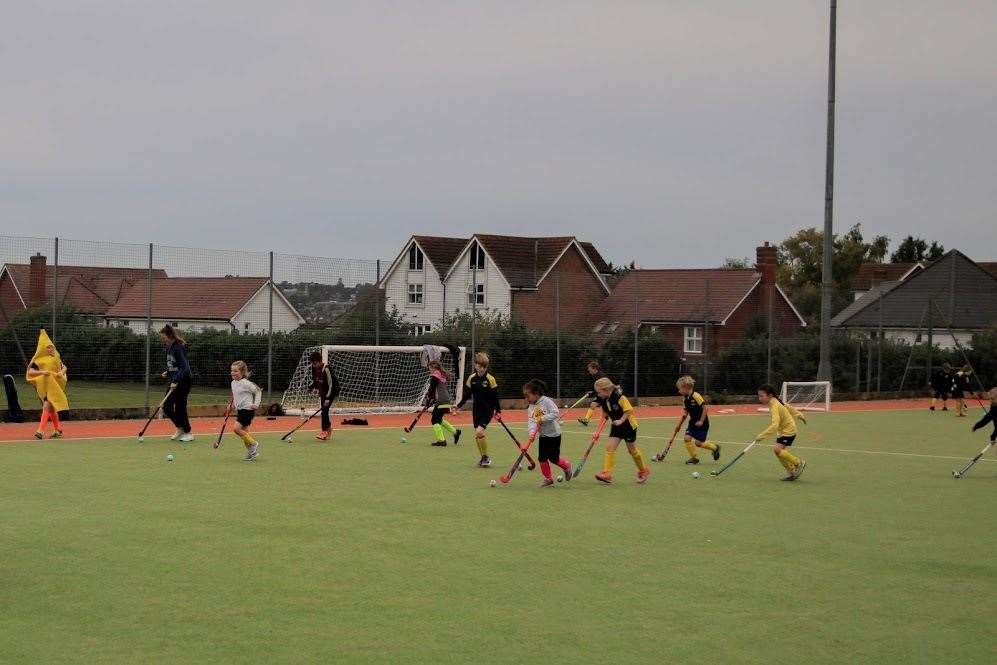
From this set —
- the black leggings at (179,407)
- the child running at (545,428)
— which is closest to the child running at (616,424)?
the child running at (545,428)

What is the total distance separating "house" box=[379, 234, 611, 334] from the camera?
124 feet

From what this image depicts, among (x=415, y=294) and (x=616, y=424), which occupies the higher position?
A: (x=415, y=294)

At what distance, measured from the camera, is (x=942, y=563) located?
424 inches

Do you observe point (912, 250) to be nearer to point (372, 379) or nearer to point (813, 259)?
point (813, 259)

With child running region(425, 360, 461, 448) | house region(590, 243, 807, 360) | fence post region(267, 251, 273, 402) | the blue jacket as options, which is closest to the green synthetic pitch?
the blue jacket

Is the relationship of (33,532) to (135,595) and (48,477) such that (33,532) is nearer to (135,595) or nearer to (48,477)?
(135,595)

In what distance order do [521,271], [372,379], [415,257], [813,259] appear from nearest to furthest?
[372,379], [415,257], [521,271], [813,259]

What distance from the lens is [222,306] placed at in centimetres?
2841

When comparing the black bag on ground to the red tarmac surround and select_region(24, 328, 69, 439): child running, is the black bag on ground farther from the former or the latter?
select_region(24, 328, 69, 439): child running

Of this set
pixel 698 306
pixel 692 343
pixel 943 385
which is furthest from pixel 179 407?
pixel 698 306

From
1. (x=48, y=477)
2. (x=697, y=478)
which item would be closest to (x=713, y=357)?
(x=697, y=478)

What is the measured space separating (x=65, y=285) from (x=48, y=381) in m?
3.83

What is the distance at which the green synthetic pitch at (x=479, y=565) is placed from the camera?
7.83 meters

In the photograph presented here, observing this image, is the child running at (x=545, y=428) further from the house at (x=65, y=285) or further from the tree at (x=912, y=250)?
the tree at (x=912, y=250)
